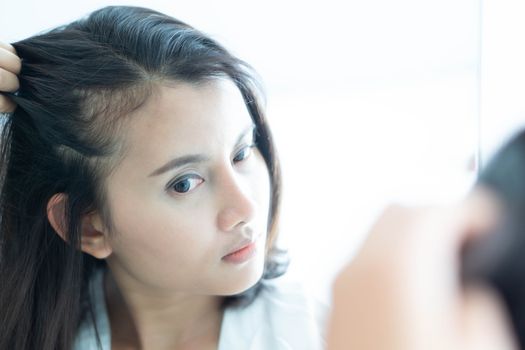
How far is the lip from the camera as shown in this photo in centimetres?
64

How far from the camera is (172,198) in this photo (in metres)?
0.63

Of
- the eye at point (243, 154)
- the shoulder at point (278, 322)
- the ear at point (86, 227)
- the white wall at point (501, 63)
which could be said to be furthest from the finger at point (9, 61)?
the white wall at point (501, 63)

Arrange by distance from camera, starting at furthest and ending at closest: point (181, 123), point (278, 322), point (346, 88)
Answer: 1. point (346, 88)
2. point (278, 322)
3. point (181, 123)

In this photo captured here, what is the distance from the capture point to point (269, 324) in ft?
2.39

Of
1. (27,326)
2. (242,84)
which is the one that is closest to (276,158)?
(242,84)

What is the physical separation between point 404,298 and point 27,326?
673mm

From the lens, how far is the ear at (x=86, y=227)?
0.68 m

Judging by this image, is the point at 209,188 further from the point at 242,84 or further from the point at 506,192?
the point at 506,192

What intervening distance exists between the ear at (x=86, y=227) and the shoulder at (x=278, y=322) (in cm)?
17

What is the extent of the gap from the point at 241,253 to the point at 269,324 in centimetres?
13

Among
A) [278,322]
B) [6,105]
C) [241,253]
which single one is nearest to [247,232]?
[241,253]

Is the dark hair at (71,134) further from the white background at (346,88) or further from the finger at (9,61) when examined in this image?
the white background at (346,88)

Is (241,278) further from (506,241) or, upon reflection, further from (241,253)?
(506,241)

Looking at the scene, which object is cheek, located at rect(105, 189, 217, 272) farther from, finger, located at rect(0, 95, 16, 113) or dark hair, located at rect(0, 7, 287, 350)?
finger, located at rect(0, 95, 16, 113)
